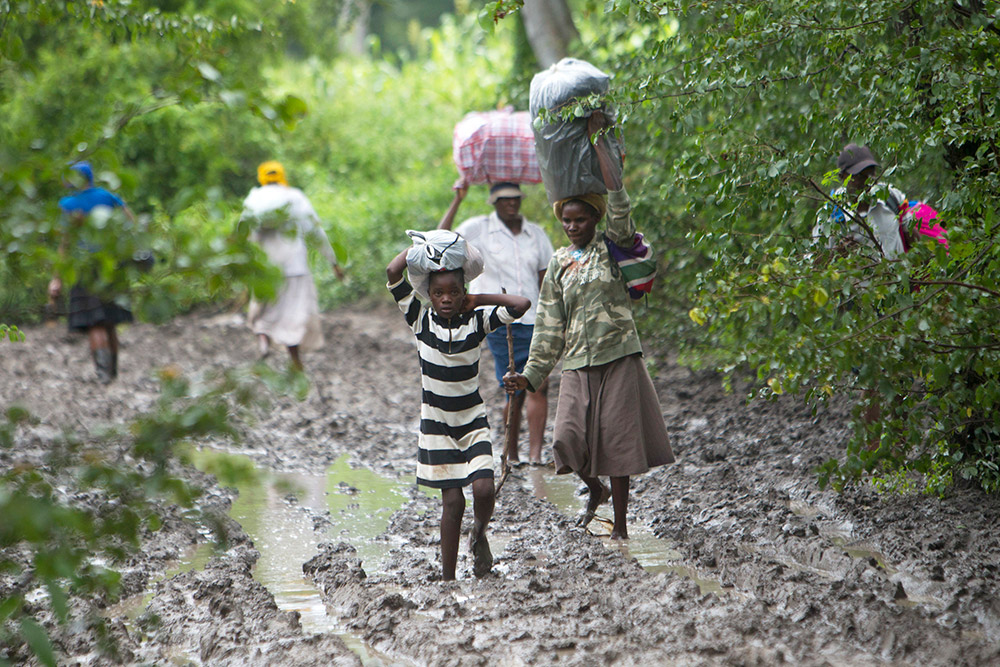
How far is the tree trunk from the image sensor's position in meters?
11.0

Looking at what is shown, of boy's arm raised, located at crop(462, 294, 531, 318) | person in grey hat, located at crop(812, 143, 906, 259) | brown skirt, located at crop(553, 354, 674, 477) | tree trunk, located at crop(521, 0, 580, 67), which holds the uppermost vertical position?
tree trunk, located at crop(521, 0, 580, 67)

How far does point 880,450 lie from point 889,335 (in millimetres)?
586

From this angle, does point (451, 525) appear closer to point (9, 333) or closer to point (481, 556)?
point (481, 556)

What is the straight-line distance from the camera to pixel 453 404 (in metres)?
4.87

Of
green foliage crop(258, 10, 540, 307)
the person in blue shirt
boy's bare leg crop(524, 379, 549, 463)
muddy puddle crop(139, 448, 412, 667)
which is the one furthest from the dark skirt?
green foliage crop(258, 10, 540, 307)

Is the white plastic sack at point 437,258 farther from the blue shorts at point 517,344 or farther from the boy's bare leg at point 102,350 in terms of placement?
the boy's bare leg at point 102,350

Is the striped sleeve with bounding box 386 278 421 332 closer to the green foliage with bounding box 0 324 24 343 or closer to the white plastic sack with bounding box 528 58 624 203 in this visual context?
the white plastic sack with bounding box 528 58 624 203

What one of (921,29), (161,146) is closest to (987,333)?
(921,29)

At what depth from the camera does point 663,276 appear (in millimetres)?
9641

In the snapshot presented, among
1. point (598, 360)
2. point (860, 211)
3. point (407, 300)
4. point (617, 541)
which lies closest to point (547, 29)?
point (598, 360)

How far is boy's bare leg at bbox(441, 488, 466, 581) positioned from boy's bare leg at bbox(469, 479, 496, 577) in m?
0.07

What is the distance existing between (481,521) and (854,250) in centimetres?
206

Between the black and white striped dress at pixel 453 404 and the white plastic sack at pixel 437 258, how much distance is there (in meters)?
0.15

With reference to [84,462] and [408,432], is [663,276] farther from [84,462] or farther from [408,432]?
[84,462]
